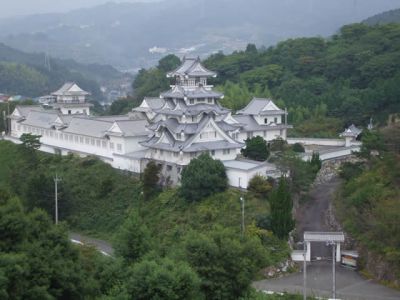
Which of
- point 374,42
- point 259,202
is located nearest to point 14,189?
point 259,202

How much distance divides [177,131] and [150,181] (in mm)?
2404

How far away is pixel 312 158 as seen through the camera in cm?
2947

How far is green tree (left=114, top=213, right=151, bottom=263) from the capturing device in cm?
1888

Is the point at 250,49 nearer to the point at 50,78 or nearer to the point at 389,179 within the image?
the point at 389,179

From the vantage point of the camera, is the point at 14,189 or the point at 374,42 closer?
the point at 14,189

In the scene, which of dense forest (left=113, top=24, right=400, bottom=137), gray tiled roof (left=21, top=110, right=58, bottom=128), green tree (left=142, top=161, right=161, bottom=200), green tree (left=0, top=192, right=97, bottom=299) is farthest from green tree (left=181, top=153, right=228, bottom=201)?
gray tiled roof (left=21, top=110, right=58, bottom=128)

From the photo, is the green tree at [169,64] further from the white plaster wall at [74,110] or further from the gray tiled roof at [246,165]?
the gray tiled roof at [246,165]

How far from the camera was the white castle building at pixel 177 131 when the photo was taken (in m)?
29.3

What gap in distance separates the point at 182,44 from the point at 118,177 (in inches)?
5868

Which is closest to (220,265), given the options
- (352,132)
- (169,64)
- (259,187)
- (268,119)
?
(259,187)

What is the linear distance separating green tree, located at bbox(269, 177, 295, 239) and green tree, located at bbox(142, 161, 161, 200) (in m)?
6.97

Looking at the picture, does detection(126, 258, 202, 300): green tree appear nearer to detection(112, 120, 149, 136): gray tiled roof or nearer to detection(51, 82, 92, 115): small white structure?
detection(112, 120, 149, 136): gray tiled roof

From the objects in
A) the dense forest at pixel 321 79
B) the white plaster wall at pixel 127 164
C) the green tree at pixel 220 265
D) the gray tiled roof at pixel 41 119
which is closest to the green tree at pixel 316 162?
the dense forest at pixel 321 79

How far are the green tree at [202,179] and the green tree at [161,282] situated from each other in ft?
34.9
